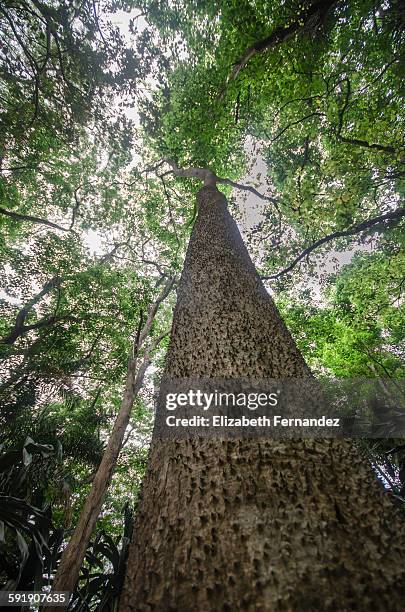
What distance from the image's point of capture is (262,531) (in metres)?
0.82

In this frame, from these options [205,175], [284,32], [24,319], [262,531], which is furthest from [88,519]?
[284,32]

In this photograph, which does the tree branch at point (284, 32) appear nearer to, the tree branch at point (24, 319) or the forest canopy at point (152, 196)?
the forest canopy at point (152, 196)

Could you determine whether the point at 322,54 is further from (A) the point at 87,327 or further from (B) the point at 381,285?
(A) the point at 87,327

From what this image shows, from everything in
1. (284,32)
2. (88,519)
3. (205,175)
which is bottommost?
(88,519)

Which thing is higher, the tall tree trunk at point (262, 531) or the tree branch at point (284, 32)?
the tree branch at point (284, 32)

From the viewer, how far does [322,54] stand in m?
5.99

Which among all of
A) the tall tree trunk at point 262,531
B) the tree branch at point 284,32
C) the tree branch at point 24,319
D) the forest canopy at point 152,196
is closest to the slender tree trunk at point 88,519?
the forest canopy at point 152,196

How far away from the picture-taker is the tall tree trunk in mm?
687

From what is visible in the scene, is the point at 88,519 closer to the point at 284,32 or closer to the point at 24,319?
the point at 24,319

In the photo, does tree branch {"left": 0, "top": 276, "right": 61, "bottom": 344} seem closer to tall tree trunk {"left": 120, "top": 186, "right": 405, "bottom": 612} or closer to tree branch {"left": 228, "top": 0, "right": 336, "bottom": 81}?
tree branch {"left": 228, "top": 0, "right": 336, "bottom": 81}

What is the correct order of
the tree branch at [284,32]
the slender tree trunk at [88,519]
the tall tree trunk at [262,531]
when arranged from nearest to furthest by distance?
the tall tree trunk at [262,531] < the slender tree trunk at [88,519] < the tree branch at [284,32]

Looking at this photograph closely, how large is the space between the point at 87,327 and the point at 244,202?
7.66 metres

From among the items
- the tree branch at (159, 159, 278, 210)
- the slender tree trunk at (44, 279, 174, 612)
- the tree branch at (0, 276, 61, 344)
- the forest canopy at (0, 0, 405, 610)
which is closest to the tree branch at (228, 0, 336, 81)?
the forest canopy at (0, 0, 405, 610)

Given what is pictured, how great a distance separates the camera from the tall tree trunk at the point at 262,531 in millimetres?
687
